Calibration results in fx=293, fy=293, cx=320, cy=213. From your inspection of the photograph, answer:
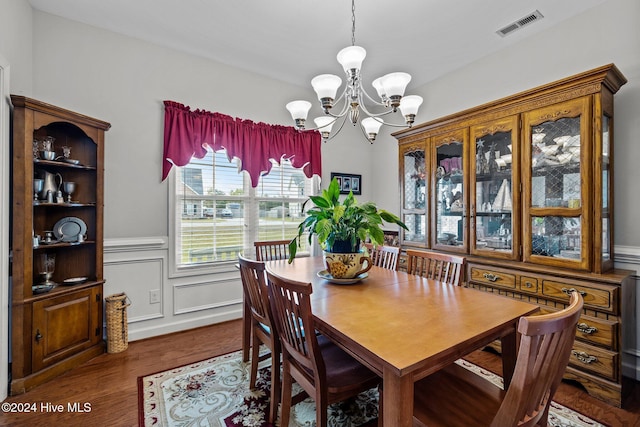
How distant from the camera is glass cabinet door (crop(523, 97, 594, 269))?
6.67ft

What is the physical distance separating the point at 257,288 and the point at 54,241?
1831 mm

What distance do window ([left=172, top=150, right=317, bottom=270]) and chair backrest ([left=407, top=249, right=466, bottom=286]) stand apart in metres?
1.82

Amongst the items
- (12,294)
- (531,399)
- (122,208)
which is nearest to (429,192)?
(531,399)

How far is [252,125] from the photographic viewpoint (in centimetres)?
333

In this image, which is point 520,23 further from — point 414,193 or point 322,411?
point 322,411

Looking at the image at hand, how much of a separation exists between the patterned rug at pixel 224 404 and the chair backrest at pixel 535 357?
3.50 feet

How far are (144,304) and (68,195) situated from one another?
117 centimetres

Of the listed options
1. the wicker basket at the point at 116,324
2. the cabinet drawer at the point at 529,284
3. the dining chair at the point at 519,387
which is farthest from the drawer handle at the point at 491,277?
the wicker basket at the point at 116,324

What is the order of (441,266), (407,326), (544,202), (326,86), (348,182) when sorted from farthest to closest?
(348,182)
(544,202)
(441,266)
(326,86)
(407,326)

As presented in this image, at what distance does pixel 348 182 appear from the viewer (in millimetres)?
4121

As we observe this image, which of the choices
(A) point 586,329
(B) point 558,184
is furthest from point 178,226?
(A) point 586,329

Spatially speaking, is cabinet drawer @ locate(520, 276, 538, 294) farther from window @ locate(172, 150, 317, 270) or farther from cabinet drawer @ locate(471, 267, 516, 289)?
window @ locate(172, 150, 317, 270)

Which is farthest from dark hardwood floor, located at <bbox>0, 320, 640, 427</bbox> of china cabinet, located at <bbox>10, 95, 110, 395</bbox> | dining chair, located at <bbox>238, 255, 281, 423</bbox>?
dining chair, located at <bbox>238, 255, 281, 423</bbox>

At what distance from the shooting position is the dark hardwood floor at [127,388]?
1745mm
